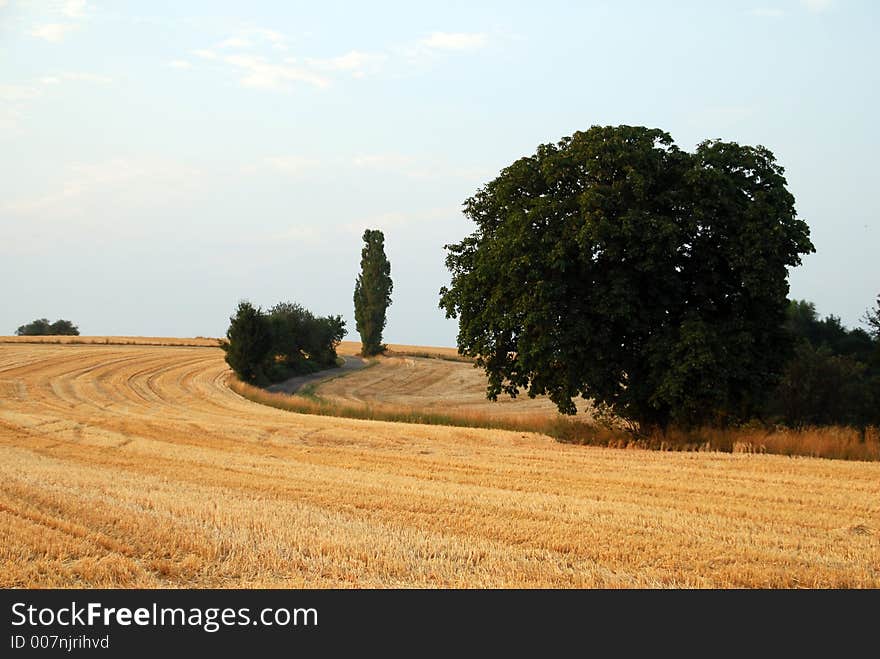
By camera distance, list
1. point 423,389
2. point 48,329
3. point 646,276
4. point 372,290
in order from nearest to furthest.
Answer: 1. point 646,276
2. point 423,389
3. point 372,290
4. point 48,329

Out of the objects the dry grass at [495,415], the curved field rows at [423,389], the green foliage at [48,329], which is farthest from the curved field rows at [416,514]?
the green foliage at [48,329]

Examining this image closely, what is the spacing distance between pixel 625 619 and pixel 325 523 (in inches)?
204

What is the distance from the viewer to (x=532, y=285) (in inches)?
924

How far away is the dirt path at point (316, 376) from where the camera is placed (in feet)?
169

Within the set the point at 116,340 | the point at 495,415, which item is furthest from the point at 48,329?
the point at 495,415

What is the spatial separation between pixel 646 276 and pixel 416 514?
14.1 meters

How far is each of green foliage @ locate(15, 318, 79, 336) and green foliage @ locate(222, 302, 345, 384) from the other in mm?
45076

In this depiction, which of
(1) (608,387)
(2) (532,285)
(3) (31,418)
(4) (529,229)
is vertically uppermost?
(4) (529,229)

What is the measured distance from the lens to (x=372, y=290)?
7112cm

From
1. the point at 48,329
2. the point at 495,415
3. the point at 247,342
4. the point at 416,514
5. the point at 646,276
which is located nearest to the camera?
the point at 416,514

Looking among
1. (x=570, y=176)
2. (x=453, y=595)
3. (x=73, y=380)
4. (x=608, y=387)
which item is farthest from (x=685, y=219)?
(x=73, y=380)

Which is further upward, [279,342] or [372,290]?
[372,290]

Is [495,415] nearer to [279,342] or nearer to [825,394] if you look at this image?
[825,394]

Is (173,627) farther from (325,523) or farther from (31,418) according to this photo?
(31,418)
